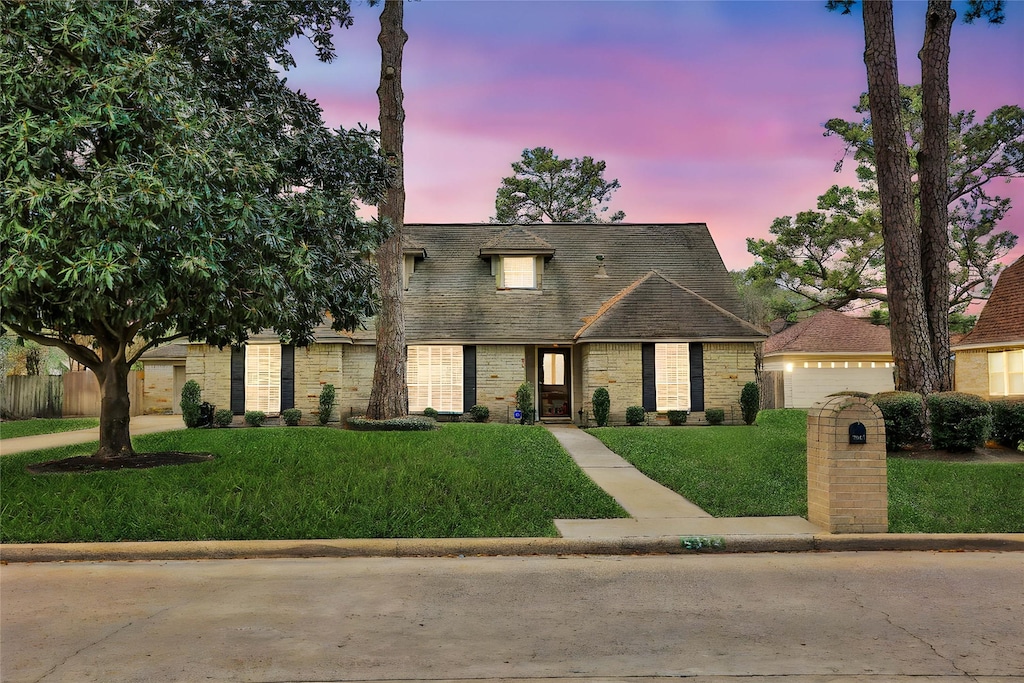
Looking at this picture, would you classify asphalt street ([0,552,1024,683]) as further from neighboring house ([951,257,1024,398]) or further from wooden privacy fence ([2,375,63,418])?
wooden privacy fence ([2,375,63,418])

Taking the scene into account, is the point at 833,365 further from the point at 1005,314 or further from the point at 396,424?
the point at 396,424

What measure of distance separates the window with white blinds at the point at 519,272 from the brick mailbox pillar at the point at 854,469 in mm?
17087

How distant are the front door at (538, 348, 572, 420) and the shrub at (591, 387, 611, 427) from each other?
9.11 feet

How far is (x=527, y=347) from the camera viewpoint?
2373 centimetres

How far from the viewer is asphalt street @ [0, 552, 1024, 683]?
4613 mm

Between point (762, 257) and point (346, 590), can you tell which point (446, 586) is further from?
point (762, 257)

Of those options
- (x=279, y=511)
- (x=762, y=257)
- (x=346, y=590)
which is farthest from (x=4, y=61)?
(x=762, y=257)

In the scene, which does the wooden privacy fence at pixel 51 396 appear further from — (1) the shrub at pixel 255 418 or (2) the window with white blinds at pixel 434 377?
(2) the window with white blinds at pixel 434 377

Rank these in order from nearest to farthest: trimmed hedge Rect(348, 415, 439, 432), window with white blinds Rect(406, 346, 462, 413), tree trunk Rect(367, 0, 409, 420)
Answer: trimmed hedge Rect(348, 415, 439, 432)
tree trunk Rect(367, 0, 409, 420)
window with white blinds Rect(406, 346, 462, 413)

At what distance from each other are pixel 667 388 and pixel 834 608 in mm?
16037

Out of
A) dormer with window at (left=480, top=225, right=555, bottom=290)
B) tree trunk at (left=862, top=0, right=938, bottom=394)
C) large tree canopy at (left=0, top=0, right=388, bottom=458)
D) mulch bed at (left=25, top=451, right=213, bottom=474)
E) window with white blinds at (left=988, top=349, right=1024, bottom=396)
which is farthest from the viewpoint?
dormer with window at (left=480, top=225, right=555, bottom=290)

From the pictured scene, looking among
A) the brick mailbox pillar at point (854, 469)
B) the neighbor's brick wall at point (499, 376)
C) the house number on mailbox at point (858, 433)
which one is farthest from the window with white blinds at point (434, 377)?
the house number on mailbox at point (858, 433)

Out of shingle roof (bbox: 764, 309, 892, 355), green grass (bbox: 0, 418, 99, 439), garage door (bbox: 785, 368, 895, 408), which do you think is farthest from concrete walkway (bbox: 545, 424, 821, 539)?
shingle roof (bbox: 764, 309, 892, 355)

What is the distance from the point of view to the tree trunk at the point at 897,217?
1485cm
